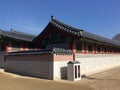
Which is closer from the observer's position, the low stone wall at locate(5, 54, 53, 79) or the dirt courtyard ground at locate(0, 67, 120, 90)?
the dirt courtyard ground at locate(0, 67, 120, 90)

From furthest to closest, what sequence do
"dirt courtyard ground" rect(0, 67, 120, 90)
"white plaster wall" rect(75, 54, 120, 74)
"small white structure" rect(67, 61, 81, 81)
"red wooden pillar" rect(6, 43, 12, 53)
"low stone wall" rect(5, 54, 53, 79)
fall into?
"red wooden pillar" rect(6, 43, 12, 53) → "white plaster wall" rect(75, 54, 120, 74) → "low stone wall" rect(5, 54, 53, 79) → "small white structure" rect(67, 61, 81, 81) → "dirt courtyard ground" rect(0, 67, 120, 90)

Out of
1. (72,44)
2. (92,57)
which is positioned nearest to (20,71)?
(72,44)

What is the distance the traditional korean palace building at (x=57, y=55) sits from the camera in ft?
45.2

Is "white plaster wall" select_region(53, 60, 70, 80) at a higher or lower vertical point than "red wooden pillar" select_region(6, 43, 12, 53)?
lower

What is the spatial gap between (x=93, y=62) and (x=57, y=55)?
26.0 ft

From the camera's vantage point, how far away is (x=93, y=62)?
2033 centimetres

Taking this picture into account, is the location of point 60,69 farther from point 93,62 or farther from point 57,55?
point 93,62

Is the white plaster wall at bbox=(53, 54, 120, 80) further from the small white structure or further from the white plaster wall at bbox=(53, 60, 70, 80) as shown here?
the small white structure

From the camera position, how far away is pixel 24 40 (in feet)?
66.3

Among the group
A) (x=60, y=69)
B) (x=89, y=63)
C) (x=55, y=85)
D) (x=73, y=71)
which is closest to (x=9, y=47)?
(x=60, y=69)

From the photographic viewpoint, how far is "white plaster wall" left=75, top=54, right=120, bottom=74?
1775 centimetres

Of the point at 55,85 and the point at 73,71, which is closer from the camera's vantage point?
the point at 55,85

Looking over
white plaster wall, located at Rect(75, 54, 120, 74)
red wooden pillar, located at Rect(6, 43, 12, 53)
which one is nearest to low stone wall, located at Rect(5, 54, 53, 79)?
red wooden pillar, located at Rect(6, 43, 12, 53)

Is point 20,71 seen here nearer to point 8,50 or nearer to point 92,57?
point 8,50
